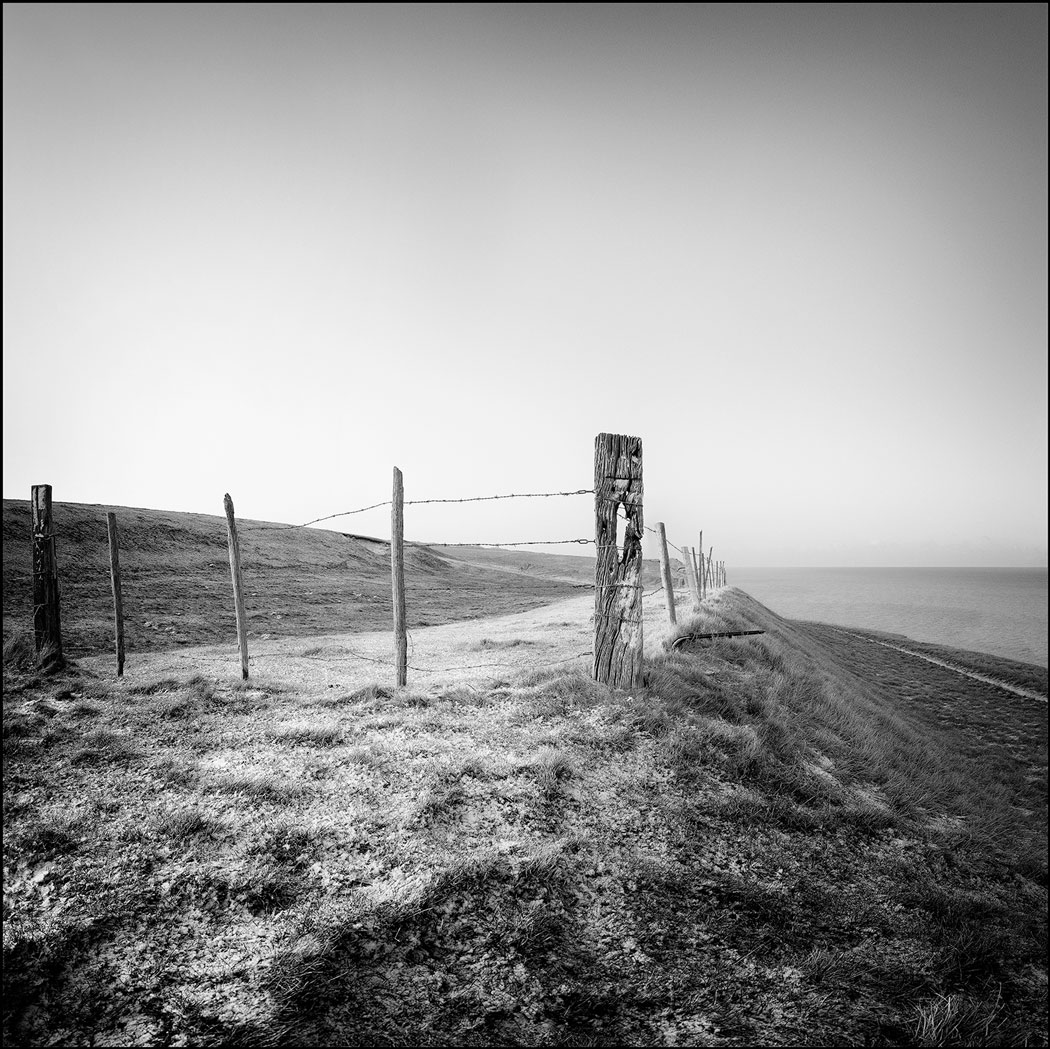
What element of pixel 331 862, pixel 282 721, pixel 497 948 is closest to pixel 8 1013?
pixel 331 862

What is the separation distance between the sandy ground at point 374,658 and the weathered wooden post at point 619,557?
1185 millimetres

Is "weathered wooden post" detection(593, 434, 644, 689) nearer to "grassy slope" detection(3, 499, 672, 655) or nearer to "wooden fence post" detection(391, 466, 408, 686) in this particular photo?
"wooden fence post" detection(391, 466, 408, 686)

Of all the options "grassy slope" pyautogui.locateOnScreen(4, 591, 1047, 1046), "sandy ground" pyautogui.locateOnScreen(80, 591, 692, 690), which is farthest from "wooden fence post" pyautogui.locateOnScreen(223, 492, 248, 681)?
"grassy slope" pyautogui.locateOnScreen(4, 591, 1047, 1046)

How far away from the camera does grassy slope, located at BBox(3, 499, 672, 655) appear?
504 inches

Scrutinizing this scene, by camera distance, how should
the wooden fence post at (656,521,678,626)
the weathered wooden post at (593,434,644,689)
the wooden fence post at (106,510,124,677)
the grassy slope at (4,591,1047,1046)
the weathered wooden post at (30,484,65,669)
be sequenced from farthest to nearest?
1. the wooden fence post at (656,521,678,626)
2. the wooden fence post at (106,510,124,677)
3. the weathered wooden post at (30,484,65,669)
4. the weathered wooden post at (593,434,644,689)
5. the grassy slope at (4,591,1047,1046)

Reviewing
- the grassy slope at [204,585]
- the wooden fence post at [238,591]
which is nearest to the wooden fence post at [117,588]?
the wooden fence post at [238,591]

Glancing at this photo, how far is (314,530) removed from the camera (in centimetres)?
3042

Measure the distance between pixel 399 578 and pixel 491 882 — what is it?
14.6ft

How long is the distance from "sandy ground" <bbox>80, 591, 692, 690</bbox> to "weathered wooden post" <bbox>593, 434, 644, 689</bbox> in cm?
118

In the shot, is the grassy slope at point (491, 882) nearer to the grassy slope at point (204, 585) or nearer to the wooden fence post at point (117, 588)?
the wooden fence post at point (117, 588)

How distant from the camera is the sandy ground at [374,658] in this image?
788 cm

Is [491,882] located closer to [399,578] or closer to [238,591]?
[399,578]

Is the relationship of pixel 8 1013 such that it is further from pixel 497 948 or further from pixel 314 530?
pixel 314 530

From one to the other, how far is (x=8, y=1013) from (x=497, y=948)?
105 inches
